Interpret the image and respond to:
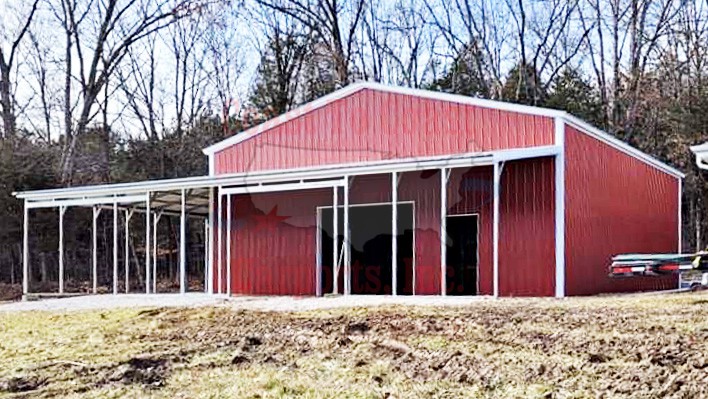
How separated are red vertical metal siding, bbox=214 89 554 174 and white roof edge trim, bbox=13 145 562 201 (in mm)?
519

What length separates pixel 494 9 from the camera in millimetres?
30594

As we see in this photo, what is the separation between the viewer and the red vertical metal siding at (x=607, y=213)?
13.8 metres

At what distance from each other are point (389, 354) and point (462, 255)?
767 centimetres

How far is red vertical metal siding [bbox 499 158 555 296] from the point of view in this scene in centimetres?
1346

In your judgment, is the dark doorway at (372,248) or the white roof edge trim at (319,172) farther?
the dark doorway at (372,248)

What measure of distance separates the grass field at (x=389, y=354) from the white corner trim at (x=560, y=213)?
9.05 feet

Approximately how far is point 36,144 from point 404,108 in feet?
49.7

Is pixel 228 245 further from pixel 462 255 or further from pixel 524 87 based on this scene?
pixel 524 87

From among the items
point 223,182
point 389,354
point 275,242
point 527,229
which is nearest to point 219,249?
point 275,242

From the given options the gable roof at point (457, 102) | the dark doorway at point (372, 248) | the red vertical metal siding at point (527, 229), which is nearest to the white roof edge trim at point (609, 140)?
the gable roof at point (457, 102)

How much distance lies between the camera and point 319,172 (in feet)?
47.9

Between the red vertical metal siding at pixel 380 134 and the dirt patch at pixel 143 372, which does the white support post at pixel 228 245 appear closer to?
the red vertical metal siding at pixel 380 134

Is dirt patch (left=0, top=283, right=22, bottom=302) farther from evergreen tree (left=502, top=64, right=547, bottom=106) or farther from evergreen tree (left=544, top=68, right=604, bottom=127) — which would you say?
evergreen tree (left=544, top=68, right=604, bottom=127)

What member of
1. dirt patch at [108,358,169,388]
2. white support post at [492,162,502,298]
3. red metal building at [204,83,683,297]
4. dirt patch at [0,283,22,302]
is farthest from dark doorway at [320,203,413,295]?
dirt patch at [0,283,22,302]
